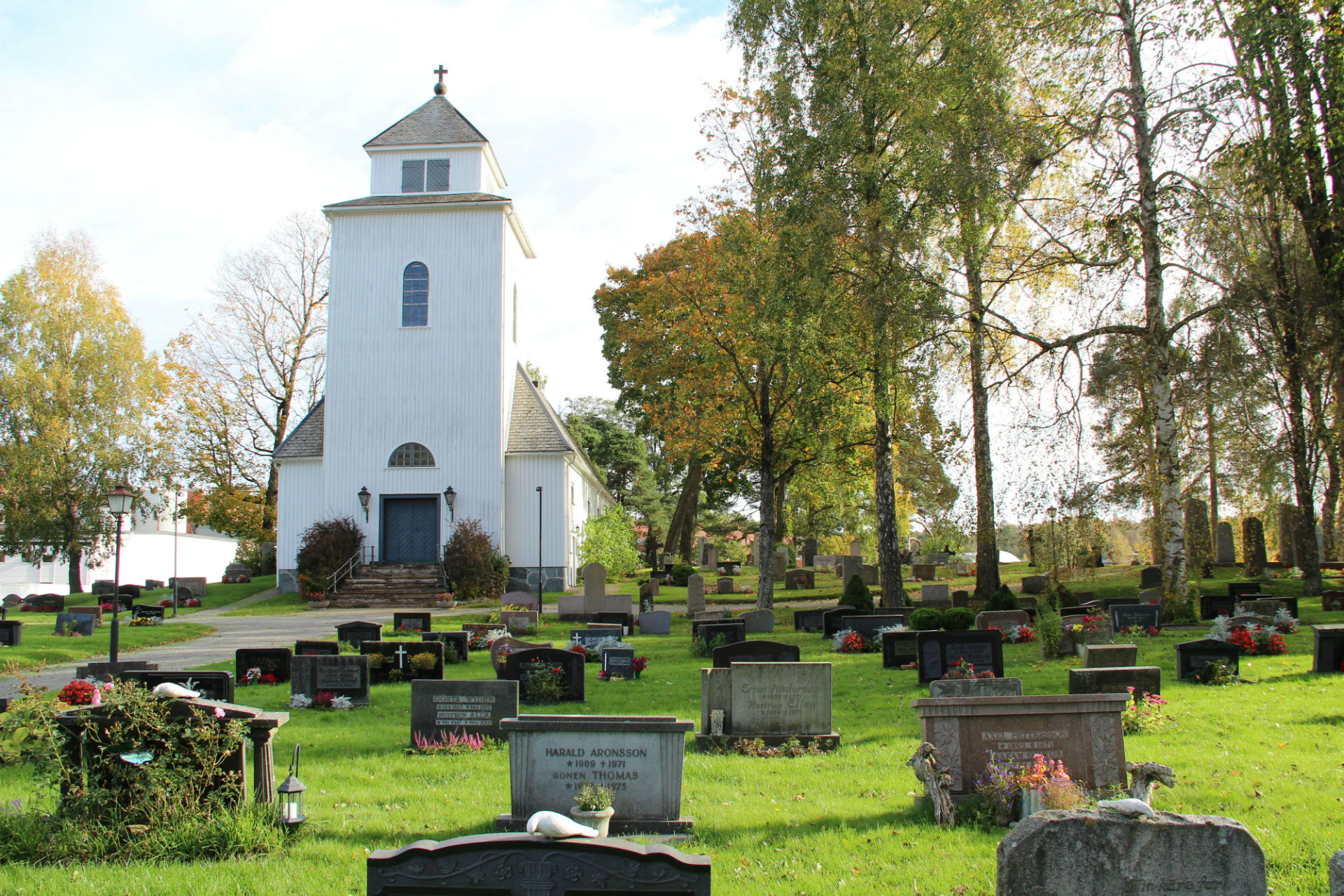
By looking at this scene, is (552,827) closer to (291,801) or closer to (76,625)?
(291,801)

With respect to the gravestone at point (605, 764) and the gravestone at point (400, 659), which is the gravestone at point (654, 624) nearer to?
the gravestone at point (400, 659)

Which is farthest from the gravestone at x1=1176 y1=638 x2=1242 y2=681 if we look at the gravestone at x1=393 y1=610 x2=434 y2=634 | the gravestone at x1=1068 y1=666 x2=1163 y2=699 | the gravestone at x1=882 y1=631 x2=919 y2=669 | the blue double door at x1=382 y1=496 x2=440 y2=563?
the blue double door at x1=382 y1=496 x2=440 y2=563

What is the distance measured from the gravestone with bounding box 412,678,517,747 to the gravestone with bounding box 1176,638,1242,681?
8812 mm

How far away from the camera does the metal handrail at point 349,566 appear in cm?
2873

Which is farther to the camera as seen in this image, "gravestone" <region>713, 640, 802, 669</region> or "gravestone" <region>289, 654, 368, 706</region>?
"gravestone" <region>289, 654, 368, 706</region>

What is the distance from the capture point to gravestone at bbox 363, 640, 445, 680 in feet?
46.5

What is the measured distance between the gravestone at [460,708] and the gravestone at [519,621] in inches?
438

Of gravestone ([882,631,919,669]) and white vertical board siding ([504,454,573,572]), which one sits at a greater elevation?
white vertical board siding ([504,454,573,572])

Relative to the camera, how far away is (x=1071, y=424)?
17109 mm

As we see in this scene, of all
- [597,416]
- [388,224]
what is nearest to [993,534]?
[388,224]

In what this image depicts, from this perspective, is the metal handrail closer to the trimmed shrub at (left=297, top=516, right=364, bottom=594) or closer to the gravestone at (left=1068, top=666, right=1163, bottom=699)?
the trimmed shrub at (left=297, top=516, right=364, bottom=594)

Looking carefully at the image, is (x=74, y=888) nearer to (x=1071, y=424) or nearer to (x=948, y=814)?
(x=948, y=814)

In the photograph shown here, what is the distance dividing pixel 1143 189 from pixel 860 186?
5.65 metres

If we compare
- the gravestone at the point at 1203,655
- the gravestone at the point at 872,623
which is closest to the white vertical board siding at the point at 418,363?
the gravestone at the point at 872,623
